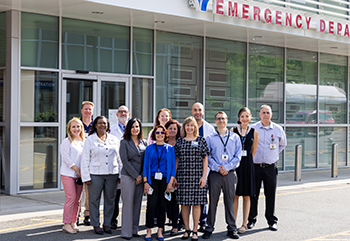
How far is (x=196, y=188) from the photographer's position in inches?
274

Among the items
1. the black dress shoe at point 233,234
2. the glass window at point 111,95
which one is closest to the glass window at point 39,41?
the glass window at point 111,95

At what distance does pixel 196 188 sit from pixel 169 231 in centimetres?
97

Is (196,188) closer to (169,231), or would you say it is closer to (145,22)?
(169,231)

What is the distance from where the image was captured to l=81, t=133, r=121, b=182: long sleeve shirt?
280 inches

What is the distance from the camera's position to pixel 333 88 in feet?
55.8

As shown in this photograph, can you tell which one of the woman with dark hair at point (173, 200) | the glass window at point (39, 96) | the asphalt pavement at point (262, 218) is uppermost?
the glass window at point (39, 96)

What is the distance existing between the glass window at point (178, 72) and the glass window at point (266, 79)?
206 cm

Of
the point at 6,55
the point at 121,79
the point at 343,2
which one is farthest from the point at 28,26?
the point at 343,2

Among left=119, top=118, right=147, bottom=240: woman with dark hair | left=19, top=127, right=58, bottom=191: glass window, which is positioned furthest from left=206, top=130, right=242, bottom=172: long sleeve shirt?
left=19, top=127, right=58, bottom=191: glass window

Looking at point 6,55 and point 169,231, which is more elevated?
point 6,55

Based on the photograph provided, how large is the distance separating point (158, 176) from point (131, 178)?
0.45m

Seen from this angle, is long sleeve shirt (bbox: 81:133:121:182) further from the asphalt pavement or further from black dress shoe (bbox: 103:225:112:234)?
the asphalt pavement

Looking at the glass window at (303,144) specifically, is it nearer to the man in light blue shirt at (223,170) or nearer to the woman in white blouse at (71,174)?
the man in light blue shirt at (223,170)

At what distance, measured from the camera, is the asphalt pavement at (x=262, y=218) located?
713cm
